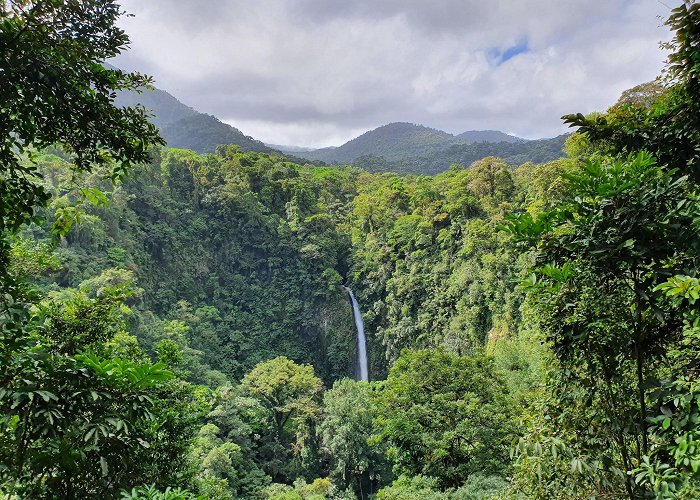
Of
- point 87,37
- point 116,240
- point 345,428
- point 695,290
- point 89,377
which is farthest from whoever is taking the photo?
point 116,240

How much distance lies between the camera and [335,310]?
86.3 feet

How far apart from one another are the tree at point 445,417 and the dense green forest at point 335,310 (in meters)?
0.06

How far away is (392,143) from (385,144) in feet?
6.15

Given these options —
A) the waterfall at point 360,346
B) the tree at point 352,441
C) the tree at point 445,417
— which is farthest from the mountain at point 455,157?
the tree at point 445,417

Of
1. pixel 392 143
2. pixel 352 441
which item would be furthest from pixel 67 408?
pixel 392 143

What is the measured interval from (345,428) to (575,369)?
13361 mm

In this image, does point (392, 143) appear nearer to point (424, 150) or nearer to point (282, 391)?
point (424, 150)

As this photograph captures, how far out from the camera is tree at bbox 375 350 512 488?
9.02 meters

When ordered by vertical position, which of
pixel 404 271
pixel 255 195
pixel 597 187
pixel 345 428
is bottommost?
pixel 345 428

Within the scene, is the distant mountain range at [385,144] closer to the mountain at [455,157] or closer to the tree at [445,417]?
the mountain at [455,157]

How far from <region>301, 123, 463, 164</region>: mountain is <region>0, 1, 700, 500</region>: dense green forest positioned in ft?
204

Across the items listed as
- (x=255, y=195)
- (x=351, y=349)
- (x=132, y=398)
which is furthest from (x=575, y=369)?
(x=255, y=195)

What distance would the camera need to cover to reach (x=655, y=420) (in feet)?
5.88

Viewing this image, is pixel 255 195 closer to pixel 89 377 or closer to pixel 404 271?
pixel 404 271
